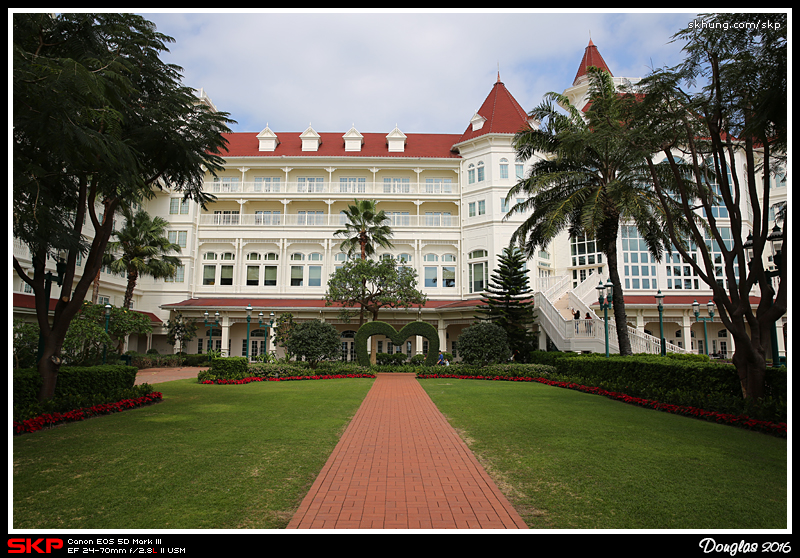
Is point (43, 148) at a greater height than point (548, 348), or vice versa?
point (43, 148)

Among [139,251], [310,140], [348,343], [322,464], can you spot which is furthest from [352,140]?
[322,464]

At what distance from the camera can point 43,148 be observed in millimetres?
7121

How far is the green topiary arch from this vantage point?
83.0 feet

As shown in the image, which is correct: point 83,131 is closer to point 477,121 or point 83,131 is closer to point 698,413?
point 698,413

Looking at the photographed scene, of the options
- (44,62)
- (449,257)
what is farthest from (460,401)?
(449,257)

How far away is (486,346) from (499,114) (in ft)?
71.0

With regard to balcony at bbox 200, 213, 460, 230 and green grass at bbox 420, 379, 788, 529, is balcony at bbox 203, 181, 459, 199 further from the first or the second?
green grass at bbox 420, 379, 788, 529

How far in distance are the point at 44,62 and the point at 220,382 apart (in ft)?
49.1

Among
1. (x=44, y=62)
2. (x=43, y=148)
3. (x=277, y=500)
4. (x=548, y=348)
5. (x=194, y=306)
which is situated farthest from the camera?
(x=194, y=306)

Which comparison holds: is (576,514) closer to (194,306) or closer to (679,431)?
(679,431)
